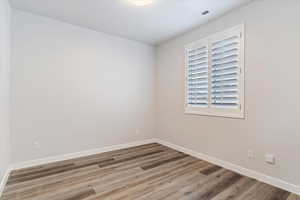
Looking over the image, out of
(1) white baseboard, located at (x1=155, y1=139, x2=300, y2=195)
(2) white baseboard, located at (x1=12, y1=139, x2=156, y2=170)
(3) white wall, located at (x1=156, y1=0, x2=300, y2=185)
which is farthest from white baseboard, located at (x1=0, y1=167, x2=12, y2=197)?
(3) white wall, located at (x1=156, y1=0, x2=300, y2=185)

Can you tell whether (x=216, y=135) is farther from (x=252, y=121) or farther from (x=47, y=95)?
(x=47, y=95)

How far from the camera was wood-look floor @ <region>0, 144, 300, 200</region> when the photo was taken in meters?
1.92

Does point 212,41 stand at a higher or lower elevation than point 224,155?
higher

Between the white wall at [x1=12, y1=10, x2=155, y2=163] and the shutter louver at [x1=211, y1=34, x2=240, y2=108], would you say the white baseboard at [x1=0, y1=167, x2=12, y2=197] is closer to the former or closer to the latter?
the white wall at [x1=12, y1=10, x2=155, y2=163]

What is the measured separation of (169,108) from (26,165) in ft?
10.1

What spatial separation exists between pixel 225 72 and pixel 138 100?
2.18 m

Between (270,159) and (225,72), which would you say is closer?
(270,159)

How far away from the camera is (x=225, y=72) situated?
269 centimetres

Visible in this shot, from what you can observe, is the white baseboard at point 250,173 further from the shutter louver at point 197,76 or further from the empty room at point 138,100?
the shutter louver at point 197,76

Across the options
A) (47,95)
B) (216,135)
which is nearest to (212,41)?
(216,135)

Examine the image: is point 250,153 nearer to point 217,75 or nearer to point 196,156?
point 196,156

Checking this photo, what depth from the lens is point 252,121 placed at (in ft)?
7.76

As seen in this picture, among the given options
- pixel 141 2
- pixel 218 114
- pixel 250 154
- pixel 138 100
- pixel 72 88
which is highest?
pixel 141 2

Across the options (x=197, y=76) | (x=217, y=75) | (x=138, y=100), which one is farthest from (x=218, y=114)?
(x=138, y=100)
